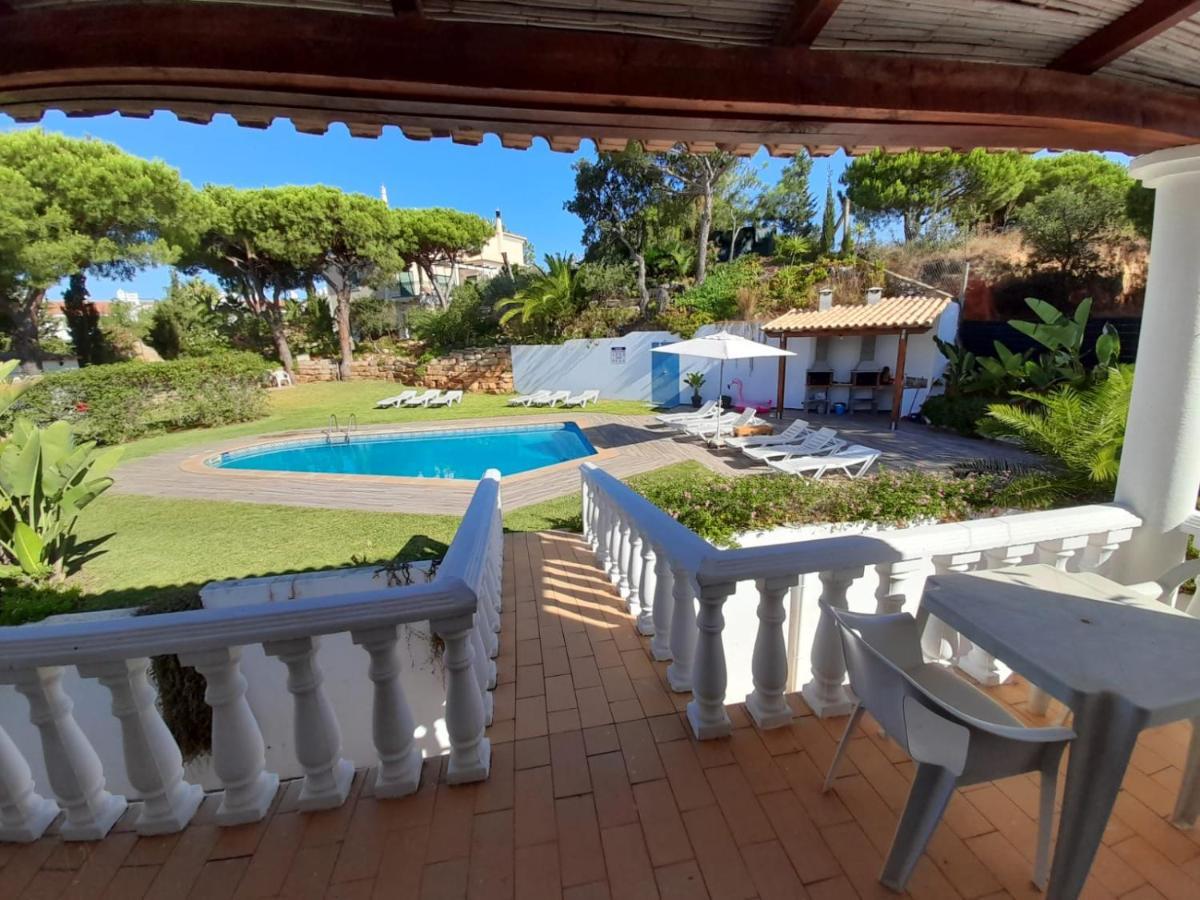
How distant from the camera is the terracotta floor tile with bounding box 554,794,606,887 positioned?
1637mm

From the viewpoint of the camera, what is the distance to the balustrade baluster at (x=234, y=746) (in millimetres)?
1736

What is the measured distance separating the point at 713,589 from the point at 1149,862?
1551 millimetres

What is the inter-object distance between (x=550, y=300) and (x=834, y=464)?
1494 centimetres

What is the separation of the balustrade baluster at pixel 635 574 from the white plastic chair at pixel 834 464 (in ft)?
18.8

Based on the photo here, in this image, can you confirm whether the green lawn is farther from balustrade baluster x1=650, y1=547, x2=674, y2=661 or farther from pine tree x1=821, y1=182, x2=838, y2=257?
balustrade baluster x1=650, y1=547, x2=674, y2=661

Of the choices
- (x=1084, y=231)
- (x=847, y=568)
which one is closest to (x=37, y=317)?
(x=847, y=568)

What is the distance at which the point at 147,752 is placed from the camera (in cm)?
173

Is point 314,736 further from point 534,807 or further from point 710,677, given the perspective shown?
point 710,677

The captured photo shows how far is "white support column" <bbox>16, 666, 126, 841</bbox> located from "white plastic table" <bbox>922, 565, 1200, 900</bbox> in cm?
298

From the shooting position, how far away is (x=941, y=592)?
1886mm

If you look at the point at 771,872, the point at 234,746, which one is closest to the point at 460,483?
the point at 234,746

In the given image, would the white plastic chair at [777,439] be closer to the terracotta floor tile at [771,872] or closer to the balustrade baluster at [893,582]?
the balustrade baluster at [893,582]

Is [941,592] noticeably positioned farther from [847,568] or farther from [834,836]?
[834,836]

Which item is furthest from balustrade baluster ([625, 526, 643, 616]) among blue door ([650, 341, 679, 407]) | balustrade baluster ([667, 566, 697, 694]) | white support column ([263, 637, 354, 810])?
blue door ([650, 341, 679, 407])
